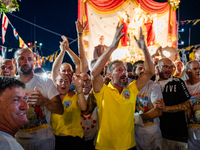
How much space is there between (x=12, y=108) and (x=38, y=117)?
1334 mm

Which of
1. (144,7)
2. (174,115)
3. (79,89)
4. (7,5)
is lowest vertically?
(174,115)

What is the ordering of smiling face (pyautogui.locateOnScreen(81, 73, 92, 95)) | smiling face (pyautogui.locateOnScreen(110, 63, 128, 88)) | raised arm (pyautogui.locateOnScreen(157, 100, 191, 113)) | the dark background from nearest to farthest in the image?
smiling face (pyautogui.locateOnScreen(110, 63, 128, 88)) → raised arm (pyautogui.locateOnScreen(157, 100, 191, 113)) → smiling face (pyautogui.locateOnScreen(81, 73, 92, 95)) → the dark background

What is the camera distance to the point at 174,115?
311 cm

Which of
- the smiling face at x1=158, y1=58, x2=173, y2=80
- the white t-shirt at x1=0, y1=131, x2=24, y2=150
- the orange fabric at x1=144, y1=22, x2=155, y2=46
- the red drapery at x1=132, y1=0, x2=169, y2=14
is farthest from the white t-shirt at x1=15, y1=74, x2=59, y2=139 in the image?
the red drapery at x1=132, y1=0, x2=169, y2=14

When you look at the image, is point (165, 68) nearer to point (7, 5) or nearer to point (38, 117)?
point (38, 117)

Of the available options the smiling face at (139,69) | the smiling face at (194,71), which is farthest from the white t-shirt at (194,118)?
the smiling face at (139,69)

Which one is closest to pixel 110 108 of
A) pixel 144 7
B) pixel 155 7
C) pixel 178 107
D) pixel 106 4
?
pixel 178 107

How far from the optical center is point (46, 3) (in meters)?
26.3

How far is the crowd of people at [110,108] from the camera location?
2.41 meters

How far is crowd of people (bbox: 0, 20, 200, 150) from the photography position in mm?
2414

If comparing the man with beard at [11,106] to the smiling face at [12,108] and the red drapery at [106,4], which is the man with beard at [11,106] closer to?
→ the smiling face at [12,108]

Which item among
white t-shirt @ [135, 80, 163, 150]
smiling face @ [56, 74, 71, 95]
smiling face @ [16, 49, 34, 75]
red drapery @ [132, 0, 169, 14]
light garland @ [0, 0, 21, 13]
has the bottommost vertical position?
white t-shirt @ [135, 80, 163, 150]

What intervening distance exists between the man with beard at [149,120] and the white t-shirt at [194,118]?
611mm

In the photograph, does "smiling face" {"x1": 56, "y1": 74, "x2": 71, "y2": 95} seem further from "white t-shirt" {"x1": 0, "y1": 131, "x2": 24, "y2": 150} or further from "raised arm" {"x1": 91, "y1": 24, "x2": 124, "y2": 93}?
"white t-shirt" {"x1": 0, "y1": 131, "x2": 24, "y2": 150}
